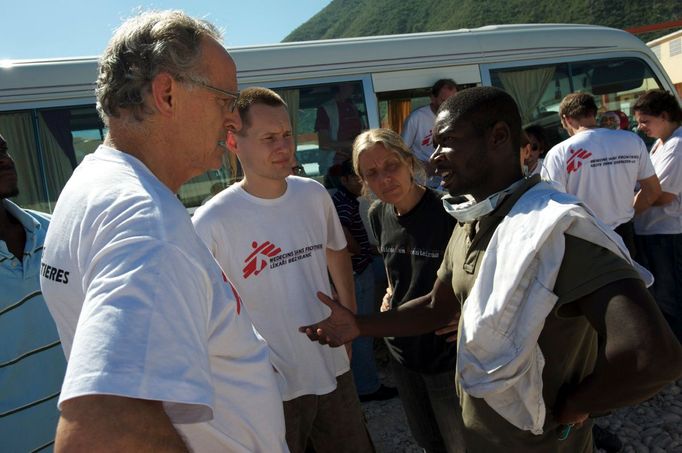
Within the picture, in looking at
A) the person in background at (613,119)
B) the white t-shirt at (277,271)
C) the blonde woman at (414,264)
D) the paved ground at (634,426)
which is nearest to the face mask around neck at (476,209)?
the blonde woman at (414,264)

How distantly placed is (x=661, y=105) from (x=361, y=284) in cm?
293

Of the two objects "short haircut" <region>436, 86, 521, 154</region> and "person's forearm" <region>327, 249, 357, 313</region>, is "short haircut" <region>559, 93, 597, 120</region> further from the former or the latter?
"short haircut" <region>436, 86, 521, 154</region>

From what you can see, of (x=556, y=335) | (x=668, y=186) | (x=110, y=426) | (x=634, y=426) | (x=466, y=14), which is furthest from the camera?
(x=466, y=14)

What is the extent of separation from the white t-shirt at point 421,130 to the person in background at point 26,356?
3.38 meters

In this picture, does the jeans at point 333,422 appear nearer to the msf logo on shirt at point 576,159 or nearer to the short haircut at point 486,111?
the short haircut at point 486,111

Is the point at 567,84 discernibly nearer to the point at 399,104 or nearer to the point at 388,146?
the point at 399,104

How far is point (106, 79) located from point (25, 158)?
3.02 meters

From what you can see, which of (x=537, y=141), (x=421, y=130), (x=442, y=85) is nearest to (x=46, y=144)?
(x=421, y=130)

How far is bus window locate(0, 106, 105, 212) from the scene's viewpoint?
3.63 meters

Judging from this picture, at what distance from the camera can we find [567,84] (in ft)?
17.2

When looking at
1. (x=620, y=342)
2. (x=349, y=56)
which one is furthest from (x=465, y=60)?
(x=620, y=342)

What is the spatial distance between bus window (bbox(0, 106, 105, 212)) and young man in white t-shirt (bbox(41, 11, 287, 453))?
9.55 feet

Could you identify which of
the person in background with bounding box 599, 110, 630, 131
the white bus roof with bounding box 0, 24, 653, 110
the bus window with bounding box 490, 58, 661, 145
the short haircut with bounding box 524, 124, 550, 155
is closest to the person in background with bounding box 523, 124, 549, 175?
the short haircut with bounding box 524, 124, 550, 155

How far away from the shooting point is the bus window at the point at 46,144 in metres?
3.63
